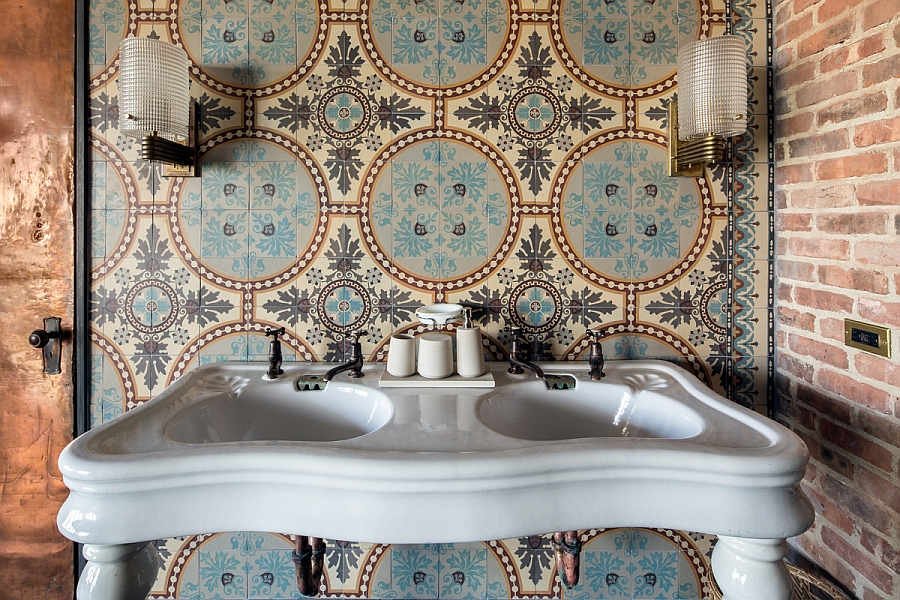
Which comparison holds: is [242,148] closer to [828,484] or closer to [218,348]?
[218,348]

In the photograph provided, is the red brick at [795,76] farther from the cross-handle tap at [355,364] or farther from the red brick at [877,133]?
the cross-handle tap at [355,364]

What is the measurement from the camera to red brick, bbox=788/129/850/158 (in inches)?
46.4

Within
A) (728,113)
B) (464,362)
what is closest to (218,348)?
(464,362)

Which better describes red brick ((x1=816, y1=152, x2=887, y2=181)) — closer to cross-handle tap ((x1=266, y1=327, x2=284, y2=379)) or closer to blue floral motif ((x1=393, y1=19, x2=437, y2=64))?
blue floral motif ((x1=393, y1=19, x2=437, y2=64))

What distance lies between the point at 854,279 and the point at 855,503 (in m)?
0.49

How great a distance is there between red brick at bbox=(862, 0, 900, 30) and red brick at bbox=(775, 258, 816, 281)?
517 mm

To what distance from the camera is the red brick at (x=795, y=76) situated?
1281mm

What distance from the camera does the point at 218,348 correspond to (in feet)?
4.74

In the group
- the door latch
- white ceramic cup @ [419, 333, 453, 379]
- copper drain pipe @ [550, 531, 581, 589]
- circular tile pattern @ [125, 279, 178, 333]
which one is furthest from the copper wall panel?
copper drain pipe @ [550, 531, 581, 589]

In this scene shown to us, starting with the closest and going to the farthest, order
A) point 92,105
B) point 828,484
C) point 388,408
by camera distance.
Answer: point 388,408 → point 828,484 → point 92,105

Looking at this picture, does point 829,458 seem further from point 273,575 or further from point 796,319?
point 273,575

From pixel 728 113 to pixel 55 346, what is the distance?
1766 mm

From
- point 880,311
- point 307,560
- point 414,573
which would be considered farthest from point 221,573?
point 880,311

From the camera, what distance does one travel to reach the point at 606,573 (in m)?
1.47
